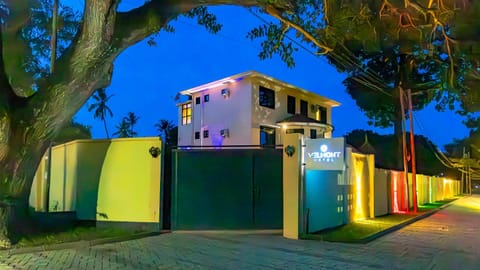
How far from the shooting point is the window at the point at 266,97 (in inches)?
1159

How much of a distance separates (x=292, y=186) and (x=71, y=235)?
16.9 feet

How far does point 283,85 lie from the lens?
100ft

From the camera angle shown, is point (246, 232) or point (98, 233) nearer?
point (98, 233)

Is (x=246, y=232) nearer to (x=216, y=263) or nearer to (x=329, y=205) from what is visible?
(x=329, y=205)

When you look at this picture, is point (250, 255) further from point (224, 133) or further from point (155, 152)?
point (224, 133)

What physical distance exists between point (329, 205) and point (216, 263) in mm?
5906

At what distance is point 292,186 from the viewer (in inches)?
436

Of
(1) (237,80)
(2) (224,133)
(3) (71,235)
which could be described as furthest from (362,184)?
(2) (224,133)

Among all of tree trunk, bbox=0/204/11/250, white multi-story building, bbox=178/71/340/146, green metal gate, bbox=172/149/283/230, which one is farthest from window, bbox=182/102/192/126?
tree trunk, bbox=0/204/11/250

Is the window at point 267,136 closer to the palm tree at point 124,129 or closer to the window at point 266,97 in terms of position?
the window at point 266,97

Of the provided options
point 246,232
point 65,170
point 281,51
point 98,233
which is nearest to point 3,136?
point 98,233

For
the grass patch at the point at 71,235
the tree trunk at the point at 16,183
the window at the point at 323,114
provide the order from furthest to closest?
1. the window at the point at 323,114
2. the grass patch at the point at 71,235
3. the tree trunk at the point at 16,183

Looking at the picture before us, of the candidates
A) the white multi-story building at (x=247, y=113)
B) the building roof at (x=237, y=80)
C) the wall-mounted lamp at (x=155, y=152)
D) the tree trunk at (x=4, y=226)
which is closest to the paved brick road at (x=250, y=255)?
the tree trunk at (x=4, y=226)

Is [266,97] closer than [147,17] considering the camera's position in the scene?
No
